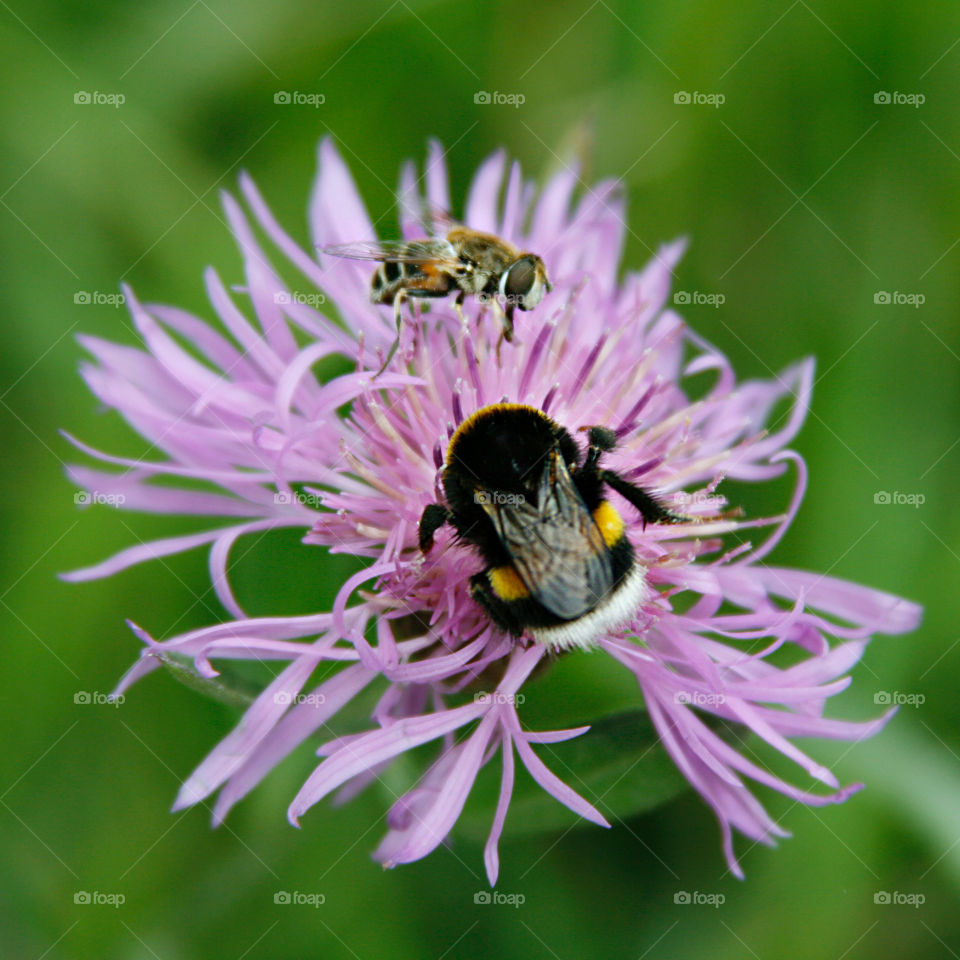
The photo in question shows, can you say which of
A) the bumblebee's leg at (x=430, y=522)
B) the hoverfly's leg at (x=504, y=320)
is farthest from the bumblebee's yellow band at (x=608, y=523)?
the hoverfly's leg at (x=504, y=320)

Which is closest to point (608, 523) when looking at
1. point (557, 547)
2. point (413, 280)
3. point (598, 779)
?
point (557, 547)

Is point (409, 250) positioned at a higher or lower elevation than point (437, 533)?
higher

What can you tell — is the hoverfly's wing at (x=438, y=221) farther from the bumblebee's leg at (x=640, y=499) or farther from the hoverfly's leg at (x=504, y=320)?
Answer: the bumblebee's leg at (x=640, y=499)

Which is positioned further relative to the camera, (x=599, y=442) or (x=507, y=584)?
(x=599, y=442)

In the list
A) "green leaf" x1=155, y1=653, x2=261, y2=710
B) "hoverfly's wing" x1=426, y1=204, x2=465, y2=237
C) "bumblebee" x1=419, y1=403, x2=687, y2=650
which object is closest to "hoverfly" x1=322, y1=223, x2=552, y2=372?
"hoverfly's wing" x1=426, y1=204, x2=465, y2=237

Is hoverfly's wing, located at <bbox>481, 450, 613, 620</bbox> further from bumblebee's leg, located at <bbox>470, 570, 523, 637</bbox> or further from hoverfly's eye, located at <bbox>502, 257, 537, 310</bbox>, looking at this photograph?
hoverfly's eye, located at <bbox>502, 257, 537, 310</bbox>

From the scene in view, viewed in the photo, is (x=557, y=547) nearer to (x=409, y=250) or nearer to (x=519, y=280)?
(x=519, y=280)
